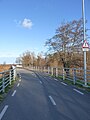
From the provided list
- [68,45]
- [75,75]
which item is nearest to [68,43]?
[68,45]

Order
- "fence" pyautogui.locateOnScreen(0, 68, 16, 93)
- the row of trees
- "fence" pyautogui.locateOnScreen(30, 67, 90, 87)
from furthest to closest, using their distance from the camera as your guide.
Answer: the row of trees → "fence" pyautogui.locateOnScreen(30, 67, 90, 87) → "fence" pyautogui.locateOnScreen(0, 68, 16, 93)

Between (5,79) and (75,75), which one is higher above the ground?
(75,75)

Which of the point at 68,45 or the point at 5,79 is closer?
the point at 5,79

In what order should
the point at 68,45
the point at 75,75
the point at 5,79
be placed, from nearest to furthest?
the point at 5,79 → the point at 75,75 → the point at 68,45

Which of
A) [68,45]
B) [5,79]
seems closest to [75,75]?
[5,79]

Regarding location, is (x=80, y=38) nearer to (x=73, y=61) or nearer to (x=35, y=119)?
(x=73, y=61)

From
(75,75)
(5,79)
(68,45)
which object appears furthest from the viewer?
(68,45)

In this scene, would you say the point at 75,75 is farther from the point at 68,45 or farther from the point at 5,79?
the point at 68,45

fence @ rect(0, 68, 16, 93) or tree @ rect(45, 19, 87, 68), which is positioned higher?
tree @ rect(45, 19, 87, 68)

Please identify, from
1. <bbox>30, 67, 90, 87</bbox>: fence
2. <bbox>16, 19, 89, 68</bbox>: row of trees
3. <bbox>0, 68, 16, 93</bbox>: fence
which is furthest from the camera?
<bbox>16, 19, 89, 68</bbox>: row of trees

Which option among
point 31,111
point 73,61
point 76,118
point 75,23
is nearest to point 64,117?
point 76,118

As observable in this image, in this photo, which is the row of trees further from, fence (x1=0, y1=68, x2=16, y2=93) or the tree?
fence (x1=0, y1=68, x2=16, y2=93)

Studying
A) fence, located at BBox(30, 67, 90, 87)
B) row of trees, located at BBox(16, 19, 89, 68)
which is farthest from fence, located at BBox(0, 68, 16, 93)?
row of trees, located at BBox(16, 19, 89, 68)

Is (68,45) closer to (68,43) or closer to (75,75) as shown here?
(68,43)
